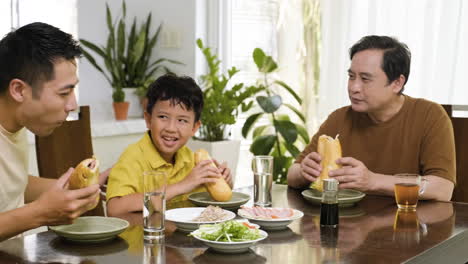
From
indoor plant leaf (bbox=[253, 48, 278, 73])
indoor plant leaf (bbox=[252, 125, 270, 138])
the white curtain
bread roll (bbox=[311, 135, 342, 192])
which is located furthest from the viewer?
indoor plant leaf (bbox=[252, 125, 270, 138])

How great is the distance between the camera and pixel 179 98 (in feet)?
7.61

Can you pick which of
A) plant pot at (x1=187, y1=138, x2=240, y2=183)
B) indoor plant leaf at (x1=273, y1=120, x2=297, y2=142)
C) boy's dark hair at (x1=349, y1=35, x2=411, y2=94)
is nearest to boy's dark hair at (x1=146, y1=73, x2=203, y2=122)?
boy's dark hair at (x1=349, y1=35, x2=411, y2=94)

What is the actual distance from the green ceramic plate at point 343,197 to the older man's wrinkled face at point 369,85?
0.48 meters

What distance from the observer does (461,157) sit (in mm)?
2873

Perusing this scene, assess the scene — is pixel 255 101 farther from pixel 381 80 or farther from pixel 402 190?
pixel 402 190

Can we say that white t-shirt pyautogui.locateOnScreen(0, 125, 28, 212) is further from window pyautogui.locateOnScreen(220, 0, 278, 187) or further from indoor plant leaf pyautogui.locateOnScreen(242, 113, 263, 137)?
window pyautogui.locateOnScreen(220, 0, 278, 187)

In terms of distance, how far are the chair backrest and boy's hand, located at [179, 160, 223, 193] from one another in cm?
123

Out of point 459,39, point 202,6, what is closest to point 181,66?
point 202,6

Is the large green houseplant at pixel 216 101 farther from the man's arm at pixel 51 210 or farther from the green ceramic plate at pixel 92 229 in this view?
the man's arm at pixel 51 210


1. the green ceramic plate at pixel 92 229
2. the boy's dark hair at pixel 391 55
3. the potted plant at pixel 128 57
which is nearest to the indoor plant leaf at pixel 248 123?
the potted plant at pixel 128 57

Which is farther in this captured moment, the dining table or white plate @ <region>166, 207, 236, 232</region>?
white plate @ <region>166, 207, 236, 232</region>

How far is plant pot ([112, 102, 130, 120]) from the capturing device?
445cm

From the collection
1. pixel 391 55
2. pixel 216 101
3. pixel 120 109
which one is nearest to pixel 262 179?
pixel 391 55

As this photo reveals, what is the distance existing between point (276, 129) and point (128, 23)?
1.30m
